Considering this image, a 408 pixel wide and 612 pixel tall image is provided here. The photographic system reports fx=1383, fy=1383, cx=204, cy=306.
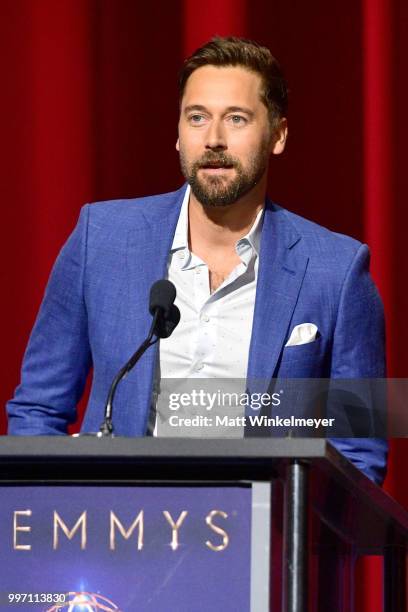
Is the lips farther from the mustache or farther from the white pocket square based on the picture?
the white pocket square

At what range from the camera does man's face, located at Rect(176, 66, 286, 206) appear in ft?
5.81

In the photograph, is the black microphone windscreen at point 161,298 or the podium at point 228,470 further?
the black microphone windscreen at point 161,298

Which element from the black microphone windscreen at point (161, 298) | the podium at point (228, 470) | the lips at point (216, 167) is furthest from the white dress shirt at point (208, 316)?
the podium at point (228, 470)

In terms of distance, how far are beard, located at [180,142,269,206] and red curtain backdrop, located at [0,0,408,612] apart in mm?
425

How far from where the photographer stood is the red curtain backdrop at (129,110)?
87.0 inches

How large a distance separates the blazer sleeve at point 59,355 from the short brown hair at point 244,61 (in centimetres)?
31

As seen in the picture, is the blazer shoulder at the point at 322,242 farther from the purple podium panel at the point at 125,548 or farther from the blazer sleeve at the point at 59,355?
the purple podium panel at the point at 125,548

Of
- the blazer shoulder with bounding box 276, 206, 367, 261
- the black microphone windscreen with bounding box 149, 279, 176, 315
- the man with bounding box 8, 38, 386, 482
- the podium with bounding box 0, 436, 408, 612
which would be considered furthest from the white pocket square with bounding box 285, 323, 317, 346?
the podium with bounding box 0, 436, 408, 612

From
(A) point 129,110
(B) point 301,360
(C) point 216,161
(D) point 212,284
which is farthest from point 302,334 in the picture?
(A) point 129,110

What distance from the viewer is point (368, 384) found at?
1779 millimetres

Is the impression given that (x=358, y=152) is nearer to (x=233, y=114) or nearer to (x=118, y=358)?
(x=233, y=114)

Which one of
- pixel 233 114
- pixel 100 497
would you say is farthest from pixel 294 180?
pixel 100 497

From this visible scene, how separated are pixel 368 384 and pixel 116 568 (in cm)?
78

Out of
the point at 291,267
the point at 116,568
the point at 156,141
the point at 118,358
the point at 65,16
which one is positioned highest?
the point at 65,16
